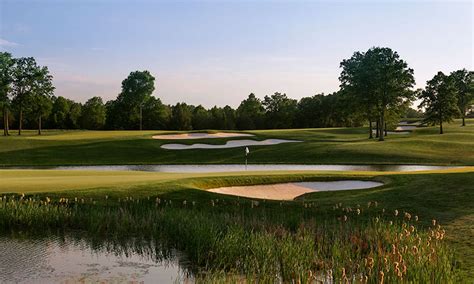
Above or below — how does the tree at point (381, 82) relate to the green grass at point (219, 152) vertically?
above

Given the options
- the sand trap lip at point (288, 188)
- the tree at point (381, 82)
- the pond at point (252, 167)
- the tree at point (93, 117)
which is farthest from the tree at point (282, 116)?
the sand trap lip at point (288, 188)

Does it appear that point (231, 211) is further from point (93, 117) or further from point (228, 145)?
point (93, 117)

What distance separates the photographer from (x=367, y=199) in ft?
59.1

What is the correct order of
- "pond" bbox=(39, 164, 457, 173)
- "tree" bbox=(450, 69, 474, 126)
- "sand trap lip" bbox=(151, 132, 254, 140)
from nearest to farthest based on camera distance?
1. "pond" bbox=(39, 164, 457, 173)
2. "sand trap lip" bbox=(151, 132, 254, 140)
3. "tree" bbox=(450, 69, 474, 126)

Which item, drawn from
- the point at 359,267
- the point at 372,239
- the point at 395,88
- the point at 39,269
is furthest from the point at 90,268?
the point at 395,88

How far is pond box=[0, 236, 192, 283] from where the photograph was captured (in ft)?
31.1

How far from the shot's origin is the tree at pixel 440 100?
226 feet

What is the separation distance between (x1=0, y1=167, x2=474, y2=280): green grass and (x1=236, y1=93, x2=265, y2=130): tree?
288 feet

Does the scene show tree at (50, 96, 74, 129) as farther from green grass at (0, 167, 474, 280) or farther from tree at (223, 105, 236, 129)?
green grass at (0, 167, 474, 280)

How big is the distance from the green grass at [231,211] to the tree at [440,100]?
2016 inches

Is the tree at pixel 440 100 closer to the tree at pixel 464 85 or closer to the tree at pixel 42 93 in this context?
the tree at pixel 464 85

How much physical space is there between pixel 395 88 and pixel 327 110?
4844 centimetres

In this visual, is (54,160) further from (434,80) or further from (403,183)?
(434,80)

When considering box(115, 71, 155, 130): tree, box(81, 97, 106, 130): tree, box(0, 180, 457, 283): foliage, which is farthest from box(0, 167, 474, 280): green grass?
box(81, 97, 106, 130): tree
